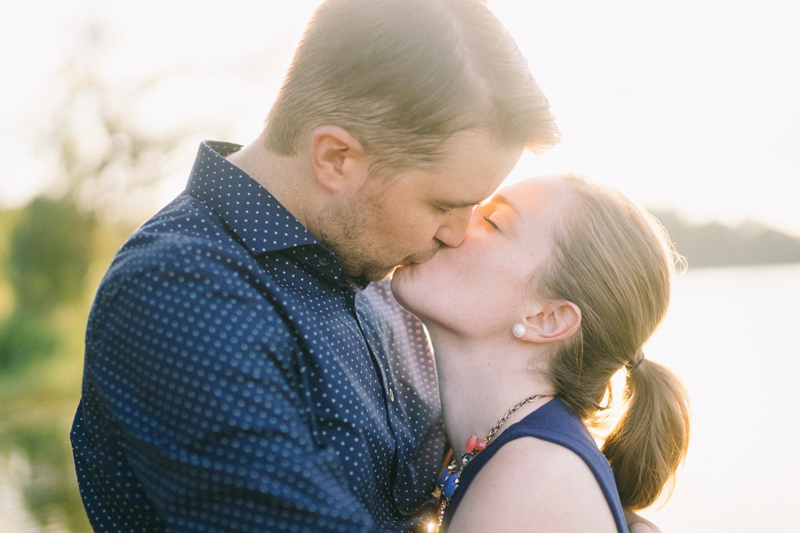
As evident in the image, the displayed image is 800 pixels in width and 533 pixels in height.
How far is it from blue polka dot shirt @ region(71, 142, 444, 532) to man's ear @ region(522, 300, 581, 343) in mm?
532

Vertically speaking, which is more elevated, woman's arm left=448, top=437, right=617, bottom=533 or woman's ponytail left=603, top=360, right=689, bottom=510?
woman's arm left=448, top=437, right=617, bottom=533

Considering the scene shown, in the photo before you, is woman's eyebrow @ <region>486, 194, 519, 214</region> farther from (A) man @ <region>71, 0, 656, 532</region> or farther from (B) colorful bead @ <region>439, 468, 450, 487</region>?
(B) colorful bead @ <region>439, 468, 450, 487</region>

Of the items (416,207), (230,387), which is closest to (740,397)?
(416,207)

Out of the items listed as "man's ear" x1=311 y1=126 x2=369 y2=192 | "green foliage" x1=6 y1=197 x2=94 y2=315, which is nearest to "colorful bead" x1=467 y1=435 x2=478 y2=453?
"man's ear" x1=311 y1=126 x2=369 y2=192

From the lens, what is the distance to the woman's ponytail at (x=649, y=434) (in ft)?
6.42

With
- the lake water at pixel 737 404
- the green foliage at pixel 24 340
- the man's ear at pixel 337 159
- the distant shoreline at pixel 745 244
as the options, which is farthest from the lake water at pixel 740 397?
the green foliage at pixel 24 340

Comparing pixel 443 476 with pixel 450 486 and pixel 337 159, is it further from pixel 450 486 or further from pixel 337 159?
pixel 337 159

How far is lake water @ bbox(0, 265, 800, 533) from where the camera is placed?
4625 millimetres

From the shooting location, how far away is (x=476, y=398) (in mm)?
1827

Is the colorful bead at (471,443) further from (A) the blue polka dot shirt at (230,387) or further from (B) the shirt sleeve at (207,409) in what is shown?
(B) the shirt sleeve at (207,409)

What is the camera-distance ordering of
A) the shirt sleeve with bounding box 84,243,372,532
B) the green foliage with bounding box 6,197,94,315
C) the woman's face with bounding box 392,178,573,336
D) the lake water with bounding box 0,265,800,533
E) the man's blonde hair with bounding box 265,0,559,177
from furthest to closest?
the green foliage with bounding box 6,197,94,315
the lake water with bounding box 0,265,800,533
the woman's face with bounding box 392,178,573,336
the man's blonde hair with bounding box 265,0,559,177
the shirt sleeve with bounding box 84,243,372,532

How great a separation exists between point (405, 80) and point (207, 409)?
3.37ft

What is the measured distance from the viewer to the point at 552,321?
1839mm

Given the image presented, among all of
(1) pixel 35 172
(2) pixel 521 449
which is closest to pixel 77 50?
(1) pixel 35 172
